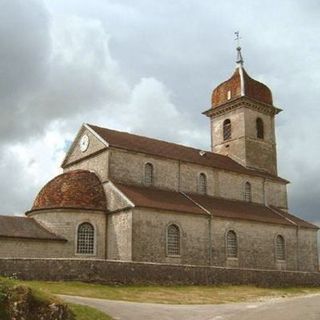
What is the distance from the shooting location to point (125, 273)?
28.2 meters

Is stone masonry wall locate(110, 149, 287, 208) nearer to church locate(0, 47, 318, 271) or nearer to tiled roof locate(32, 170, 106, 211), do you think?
church locate(0, 47, 318, 271)

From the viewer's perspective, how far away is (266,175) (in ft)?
161

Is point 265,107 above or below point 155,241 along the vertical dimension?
above

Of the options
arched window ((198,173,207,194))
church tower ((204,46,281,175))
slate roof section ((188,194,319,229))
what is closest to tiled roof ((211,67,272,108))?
church tower ((204,46,281,175))

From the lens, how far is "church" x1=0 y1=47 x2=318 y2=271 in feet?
112

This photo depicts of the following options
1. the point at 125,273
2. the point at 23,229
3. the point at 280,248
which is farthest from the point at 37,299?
the point at 280,248

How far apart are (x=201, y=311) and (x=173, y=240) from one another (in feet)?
49.0

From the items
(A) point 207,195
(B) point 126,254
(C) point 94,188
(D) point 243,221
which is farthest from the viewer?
(A) point 207,195

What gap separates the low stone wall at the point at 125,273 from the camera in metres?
25.8

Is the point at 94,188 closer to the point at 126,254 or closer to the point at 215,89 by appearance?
the point at 126,254

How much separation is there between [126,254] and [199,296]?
7.78 metres

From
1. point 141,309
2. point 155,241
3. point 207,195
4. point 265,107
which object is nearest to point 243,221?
point 207,195

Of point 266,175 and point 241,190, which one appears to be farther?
point 266,175

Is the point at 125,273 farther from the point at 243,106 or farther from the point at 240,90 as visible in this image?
the point at 240,90
